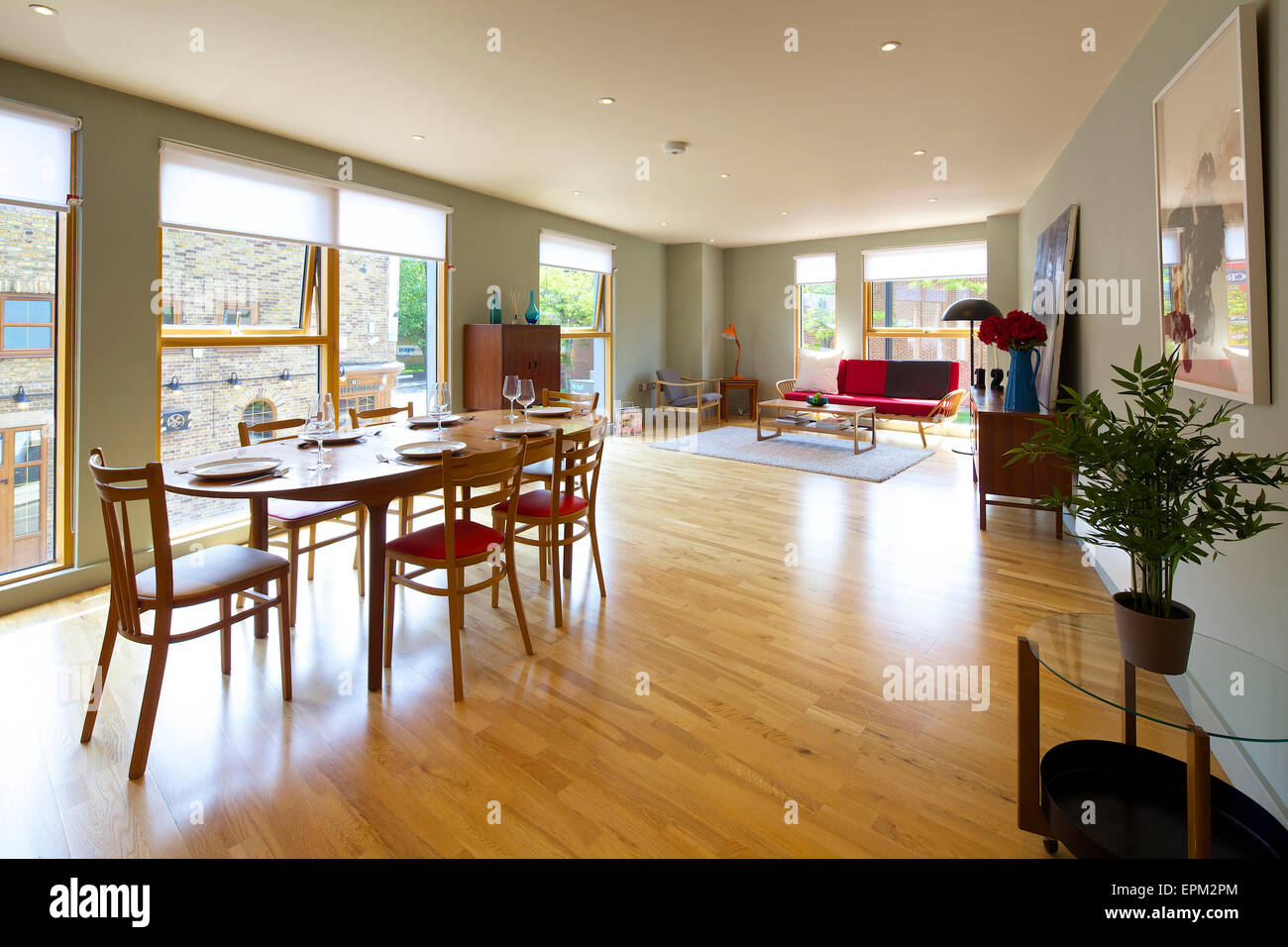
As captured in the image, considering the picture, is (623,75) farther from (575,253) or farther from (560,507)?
(575,253)

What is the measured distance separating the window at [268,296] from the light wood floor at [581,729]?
1.51 metres

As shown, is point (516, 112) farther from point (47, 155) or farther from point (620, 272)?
point (620, 272)

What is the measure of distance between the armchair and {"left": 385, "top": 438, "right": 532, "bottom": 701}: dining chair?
6.73 metres

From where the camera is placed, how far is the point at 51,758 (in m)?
2.03

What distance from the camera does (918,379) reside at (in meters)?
8.49

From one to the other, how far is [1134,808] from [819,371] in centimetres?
808

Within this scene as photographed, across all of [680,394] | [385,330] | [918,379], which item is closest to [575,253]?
[680,394]

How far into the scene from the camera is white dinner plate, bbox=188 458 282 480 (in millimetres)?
2252

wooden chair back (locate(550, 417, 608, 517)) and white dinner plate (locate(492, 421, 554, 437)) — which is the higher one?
white dinner plate (locate(492, 421, 554, 437))

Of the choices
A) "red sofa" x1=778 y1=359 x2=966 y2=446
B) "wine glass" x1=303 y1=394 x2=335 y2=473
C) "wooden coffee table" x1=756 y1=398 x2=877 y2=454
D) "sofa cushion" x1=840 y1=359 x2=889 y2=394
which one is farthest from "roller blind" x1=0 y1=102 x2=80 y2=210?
"sofa cushion" x1=840 y1=359 x2=889 y2=394

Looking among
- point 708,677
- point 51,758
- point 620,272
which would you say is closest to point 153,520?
point 51,758

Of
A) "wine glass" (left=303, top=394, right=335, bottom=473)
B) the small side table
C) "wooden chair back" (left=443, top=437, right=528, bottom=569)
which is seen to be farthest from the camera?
the small side table

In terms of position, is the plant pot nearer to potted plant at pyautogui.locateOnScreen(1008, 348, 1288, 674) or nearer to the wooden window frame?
potted plant at pyautogui.locateOnScreen(1008, 348, 1288, 674)

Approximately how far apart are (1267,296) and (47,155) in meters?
5.34
